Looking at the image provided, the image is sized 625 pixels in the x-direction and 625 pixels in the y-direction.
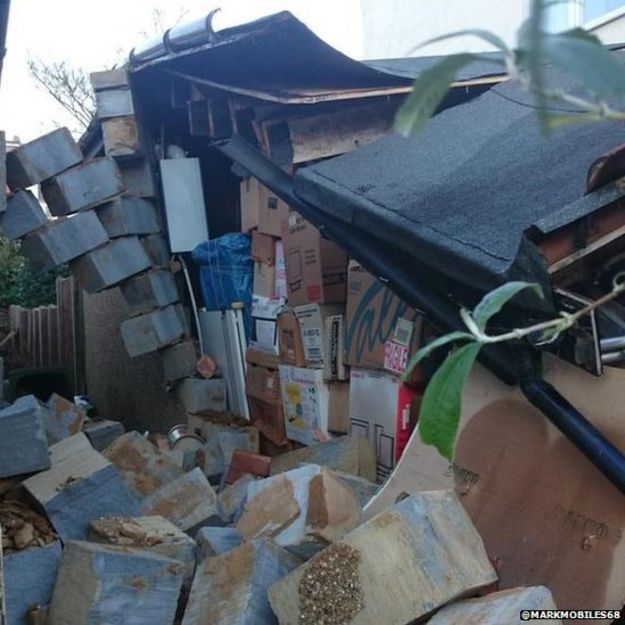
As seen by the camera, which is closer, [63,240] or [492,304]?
[492,304]

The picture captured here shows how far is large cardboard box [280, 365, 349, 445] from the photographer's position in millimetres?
4895

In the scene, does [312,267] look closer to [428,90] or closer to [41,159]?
[41,159]

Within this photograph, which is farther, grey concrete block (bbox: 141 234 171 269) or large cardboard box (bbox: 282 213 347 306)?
grey concrete block (bbox: 141 234 171 269)

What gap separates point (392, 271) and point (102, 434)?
318cm

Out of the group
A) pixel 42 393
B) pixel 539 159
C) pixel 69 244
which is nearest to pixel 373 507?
pixel 539 159

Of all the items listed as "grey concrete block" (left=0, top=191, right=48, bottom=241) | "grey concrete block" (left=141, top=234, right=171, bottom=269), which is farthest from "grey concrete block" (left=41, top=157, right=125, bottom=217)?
"grey concrete block" (left=141, top=234, right=171, bottom=269)

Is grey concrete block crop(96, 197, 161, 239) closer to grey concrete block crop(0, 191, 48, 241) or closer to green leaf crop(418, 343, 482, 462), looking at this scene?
grey concrete block crop(0, 191, 48, 241)

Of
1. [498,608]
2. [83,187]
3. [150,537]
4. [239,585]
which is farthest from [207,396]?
[498,608]

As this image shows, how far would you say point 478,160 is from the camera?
364cm

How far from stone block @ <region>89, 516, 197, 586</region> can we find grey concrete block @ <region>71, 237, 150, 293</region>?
3133mm

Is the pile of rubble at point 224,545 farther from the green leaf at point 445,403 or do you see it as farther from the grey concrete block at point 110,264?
the grey concrete block at point 110,264

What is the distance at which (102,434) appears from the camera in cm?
587

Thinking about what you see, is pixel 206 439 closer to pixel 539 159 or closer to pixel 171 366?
pixel 171 366

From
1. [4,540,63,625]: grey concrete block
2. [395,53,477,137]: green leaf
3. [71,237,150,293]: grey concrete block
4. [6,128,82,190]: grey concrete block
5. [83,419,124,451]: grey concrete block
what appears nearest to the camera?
[395,53,477,137]: green leaf
